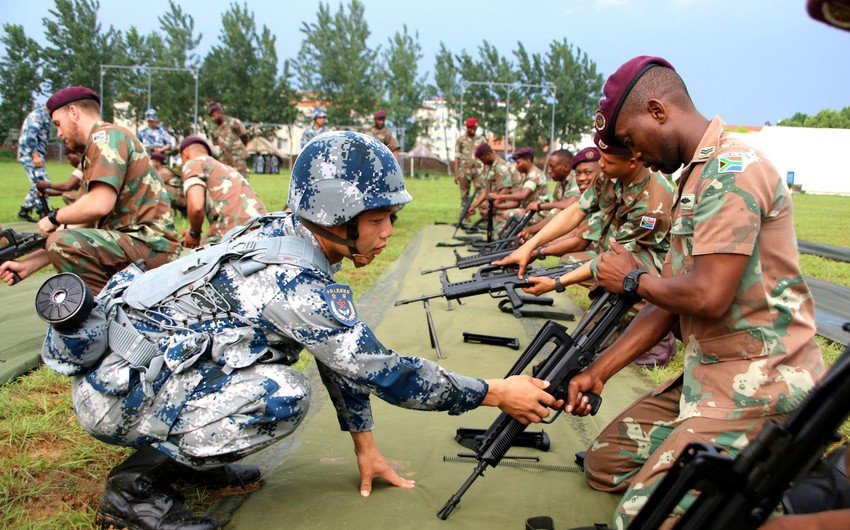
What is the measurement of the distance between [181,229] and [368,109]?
38916 millimetres

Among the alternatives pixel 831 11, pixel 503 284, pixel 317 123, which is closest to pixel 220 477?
pixel 503 284

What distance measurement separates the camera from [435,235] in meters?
12.7

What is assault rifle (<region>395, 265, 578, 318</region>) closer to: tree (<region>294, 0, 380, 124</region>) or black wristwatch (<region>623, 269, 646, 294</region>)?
black wristwatch (<region>623, 269, 646, 294</region>)

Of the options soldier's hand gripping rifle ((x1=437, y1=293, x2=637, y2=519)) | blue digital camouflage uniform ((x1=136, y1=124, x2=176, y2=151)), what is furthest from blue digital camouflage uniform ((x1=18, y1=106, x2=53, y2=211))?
soldier's hand gripping rifle ((x1=437, y1=293, x2=637, y2=519))

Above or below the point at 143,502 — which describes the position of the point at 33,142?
below

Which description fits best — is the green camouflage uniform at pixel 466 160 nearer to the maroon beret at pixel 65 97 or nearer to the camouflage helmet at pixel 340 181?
the maroon beret at pixel 65 97

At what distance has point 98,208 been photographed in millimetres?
4457

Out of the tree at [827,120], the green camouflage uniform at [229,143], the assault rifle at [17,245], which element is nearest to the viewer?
the assault rifle at [17,245]

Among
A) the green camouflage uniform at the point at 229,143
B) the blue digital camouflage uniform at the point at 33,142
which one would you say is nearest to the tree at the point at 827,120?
the green camouflage uniform at the point at 229,143

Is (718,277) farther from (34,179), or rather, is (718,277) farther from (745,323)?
(34,179)

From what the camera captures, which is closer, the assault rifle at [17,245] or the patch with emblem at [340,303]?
the patch with emblem at [340,303]

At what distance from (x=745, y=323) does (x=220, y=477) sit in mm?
2201

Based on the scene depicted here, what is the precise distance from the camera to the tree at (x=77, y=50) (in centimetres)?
4216

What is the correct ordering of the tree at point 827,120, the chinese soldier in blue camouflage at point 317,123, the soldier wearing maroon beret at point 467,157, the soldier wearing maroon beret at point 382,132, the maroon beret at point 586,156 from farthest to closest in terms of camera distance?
the tree at point 827,120 < the soldier wearing maroon beret at point 467,157 < the soldier wearing maroon beret at point 382,132 < the chinese soldier in blue camouflage at point 317,123 < the maroon beret at point 586,156
